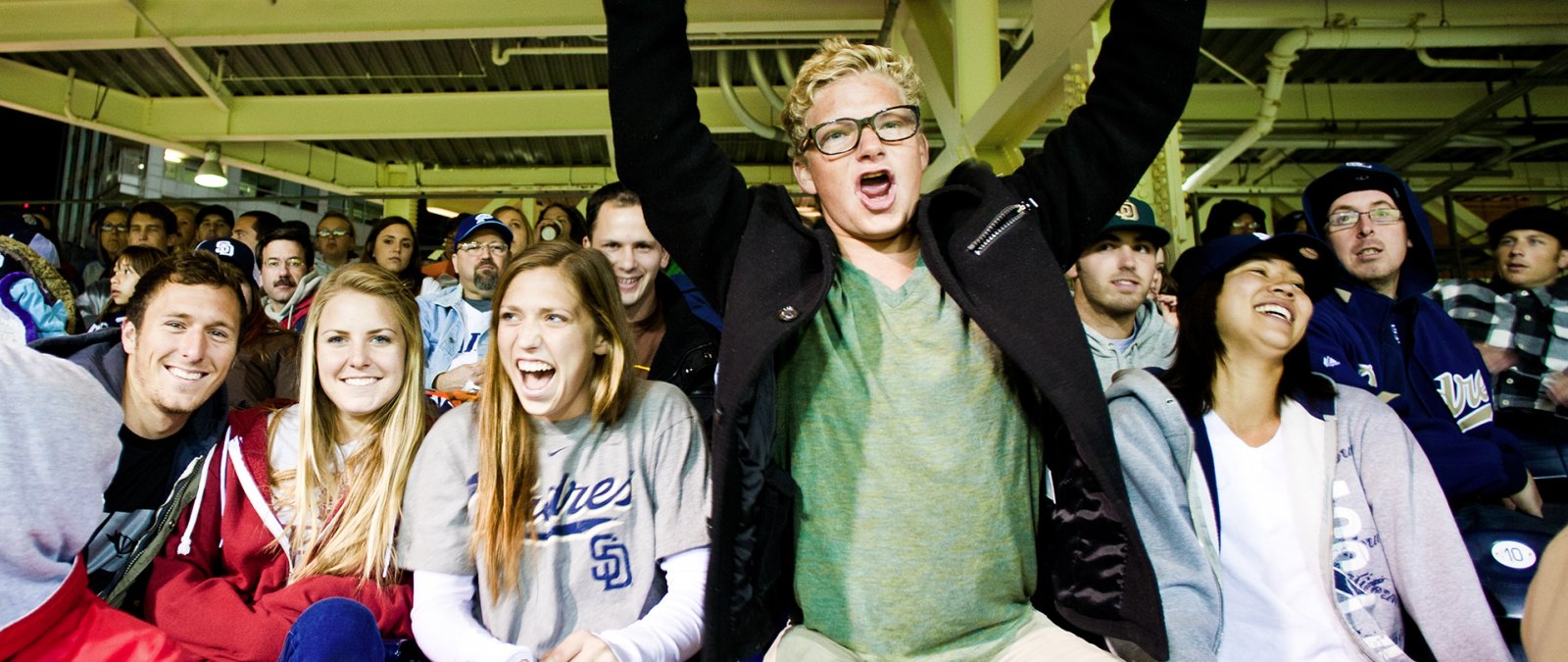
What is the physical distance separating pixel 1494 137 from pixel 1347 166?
362 inches

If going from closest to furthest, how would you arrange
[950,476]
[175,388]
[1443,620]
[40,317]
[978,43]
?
[950,476] < [1443,620] < [175,388] < [40,317] < [978,43]

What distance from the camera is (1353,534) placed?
201 cm

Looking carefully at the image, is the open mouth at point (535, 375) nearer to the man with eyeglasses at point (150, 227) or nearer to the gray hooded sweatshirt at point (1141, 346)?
the gray hooded sweatshirt at point (1141, 346)

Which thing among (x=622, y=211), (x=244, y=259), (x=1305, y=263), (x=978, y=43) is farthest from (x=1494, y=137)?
(x=244, y=259)

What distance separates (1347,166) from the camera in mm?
2963

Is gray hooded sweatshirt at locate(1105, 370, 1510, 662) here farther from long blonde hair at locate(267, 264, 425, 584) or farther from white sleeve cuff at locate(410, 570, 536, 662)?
long blonde hair at locate(267, 264, 425, 584)

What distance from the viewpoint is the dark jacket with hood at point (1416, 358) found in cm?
228

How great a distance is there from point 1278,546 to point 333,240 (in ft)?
18.3

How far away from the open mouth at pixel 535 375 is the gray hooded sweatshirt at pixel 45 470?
85cm

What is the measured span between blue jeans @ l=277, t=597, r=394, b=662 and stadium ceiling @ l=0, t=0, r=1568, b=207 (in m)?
4.23

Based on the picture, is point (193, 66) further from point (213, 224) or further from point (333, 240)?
point (333, 240)

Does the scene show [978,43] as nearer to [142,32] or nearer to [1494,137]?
[142,32]

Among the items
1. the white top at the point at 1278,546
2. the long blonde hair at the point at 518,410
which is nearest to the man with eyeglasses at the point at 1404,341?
the white top at the point at 1278,546

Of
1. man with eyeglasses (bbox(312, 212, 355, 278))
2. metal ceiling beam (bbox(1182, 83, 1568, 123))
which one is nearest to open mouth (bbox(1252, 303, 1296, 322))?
man with eyeglasses (bbox(312, 212, 355, 278))
